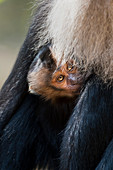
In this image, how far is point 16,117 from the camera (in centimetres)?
211

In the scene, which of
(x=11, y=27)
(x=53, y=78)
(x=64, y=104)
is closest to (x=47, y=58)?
(x=53, y=78)

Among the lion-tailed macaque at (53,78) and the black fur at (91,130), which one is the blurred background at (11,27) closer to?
the lion-tailed macaque at (53,78)

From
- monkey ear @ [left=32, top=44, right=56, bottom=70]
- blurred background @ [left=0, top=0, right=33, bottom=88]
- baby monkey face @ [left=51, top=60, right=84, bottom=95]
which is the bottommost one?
baby monkey face @ [left=51, top=60, right=84, bottom=95]

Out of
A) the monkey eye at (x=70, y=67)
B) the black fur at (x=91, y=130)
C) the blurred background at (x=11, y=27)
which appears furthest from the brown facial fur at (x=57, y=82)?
the blurred background at (x=11, y=27)

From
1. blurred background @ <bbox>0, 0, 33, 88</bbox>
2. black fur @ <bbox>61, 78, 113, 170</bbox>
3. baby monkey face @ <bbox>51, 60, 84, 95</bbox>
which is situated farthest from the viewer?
blurred background @ <bbox>0, 0, 33, 88</bbox>

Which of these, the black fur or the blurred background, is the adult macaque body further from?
the blurred background

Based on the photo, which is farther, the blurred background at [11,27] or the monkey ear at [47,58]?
the blurred background at [11,27]

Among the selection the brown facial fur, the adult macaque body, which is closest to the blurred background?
the adult macaque body

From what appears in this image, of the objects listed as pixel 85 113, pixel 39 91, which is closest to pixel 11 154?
pixel 39 91

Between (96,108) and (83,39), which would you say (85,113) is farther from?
(83,39)

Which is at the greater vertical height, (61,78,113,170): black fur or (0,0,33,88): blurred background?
(0,0,33,88): blurred background

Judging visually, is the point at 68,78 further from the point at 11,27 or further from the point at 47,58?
the point at 11,27

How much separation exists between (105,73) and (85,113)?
0.18 meters

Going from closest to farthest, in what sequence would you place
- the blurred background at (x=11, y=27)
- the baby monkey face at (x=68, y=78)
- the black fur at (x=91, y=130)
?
the black fur at (x=91, y=130) < the baby monkey face at (x=68, y=78) < the blurred background at (x=11, y=27)
